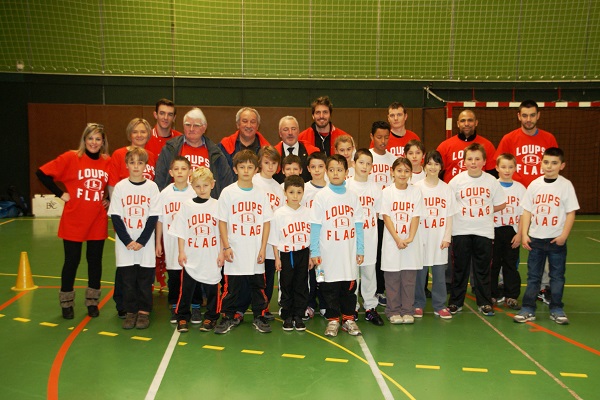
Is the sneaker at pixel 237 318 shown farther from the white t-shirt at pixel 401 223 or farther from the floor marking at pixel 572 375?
the floor marking at pixel 572 375

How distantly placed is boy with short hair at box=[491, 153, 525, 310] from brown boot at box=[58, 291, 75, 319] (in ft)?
15.8

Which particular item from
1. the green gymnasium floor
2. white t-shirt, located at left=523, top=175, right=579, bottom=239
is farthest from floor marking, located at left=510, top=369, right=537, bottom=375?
white t-shirt, located at left=523, top=175, right=579, bottom=239

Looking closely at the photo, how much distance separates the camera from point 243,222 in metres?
5.09

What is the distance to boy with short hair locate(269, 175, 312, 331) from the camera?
5086 mm

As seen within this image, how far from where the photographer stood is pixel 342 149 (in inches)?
220

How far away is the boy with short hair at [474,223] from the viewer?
5.65 m

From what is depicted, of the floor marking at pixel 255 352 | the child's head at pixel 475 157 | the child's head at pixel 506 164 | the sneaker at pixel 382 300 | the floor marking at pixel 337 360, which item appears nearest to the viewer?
the floor marking at pixel 337 360

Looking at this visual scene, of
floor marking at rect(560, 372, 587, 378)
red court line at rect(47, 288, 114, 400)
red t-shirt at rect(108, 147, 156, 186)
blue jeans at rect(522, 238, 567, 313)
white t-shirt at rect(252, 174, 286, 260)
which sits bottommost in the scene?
red court line at rect(47, 288, 114, 400)

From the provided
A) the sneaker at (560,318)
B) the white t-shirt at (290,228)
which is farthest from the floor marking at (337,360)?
the sneaker at (560,318)

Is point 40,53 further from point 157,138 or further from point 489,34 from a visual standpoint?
point 489,34

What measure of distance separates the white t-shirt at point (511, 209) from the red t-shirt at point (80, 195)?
4.48 meters

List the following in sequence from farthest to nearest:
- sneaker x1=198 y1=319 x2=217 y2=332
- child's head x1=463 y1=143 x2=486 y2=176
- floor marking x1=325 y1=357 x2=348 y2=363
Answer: child's head x1=463 y1=143 x2=486 y2=176 → sneaker x1=198 y1=319 x2=217 y2=332 → floor marking x1=325 y1=357 x2=348 y2=363

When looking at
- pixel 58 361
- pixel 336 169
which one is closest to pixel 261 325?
pixel 336 169

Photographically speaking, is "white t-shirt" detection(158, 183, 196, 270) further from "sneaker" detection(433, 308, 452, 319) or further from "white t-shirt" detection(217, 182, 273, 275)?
"sneaker" detection(433, 308, 452, 319)
